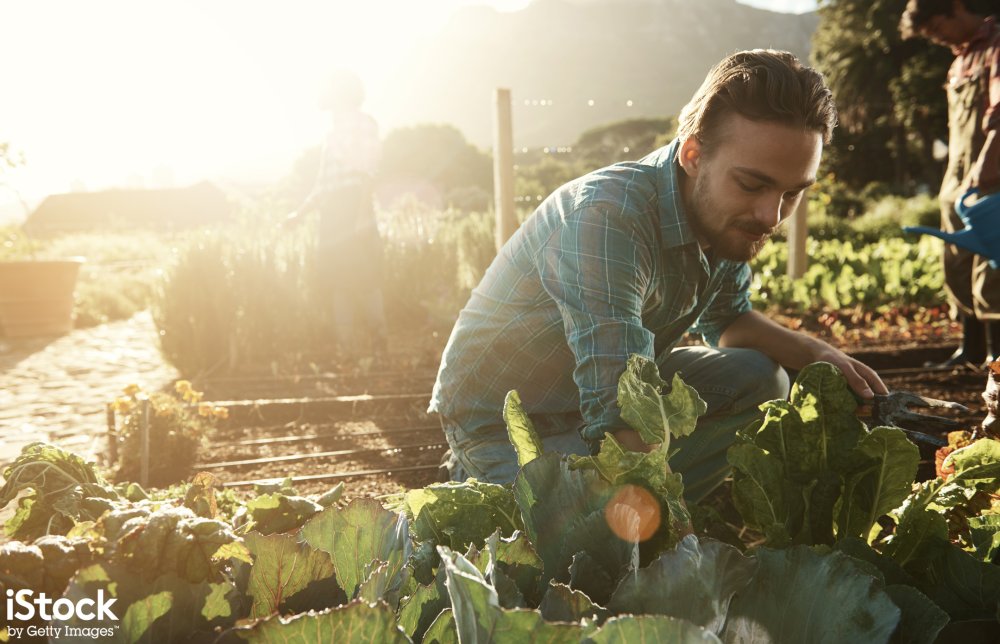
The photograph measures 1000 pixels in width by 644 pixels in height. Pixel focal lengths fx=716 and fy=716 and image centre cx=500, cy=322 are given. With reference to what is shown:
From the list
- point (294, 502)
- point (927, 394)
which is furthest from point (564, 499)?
point (927, 394)

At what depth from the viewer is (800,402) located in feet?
3.91

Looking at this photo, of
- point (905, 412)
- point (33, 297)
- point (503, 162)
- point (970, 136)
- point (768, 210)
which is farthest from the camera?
point (33, 297)

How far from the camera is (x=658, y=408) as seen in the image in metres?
0.91

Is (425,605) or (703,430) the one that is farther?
(703,430)

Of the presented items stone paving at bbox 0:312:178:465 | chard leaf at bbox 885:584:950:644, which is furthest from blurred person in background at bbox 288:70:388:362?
chard leaf at bbox 885:584:950:644

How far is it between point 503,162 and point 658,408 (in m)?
5.05

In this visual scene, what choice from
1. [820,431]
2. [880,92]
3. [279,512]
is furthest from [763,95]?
[880,92]

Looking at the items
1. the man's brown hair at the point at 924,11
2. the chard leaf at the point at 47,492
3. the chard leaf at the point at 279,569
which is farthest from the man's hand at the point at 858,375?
the man's brown hair at the point at 924,11

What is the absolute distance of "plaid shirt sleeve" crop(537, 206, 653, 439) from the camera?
5.02ft

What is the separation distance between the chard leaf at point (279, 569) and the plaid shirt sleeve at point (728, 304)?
195cm

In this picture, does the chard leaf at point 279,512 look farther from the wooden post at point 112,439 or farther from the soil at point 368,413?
the wooden post at point 112,439

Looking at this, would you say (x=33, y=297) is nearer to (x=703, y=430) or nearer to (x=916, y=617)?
(x=703, y=430)

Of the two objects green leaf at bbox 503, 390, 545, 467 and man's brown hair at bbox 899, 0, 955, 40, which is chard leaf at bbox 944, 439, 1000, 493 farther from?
man's brown hair at bbox 899, 0, 955, 40

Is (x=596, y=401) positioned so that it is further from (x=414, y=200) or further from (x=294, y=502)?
(x=414, y=200)
